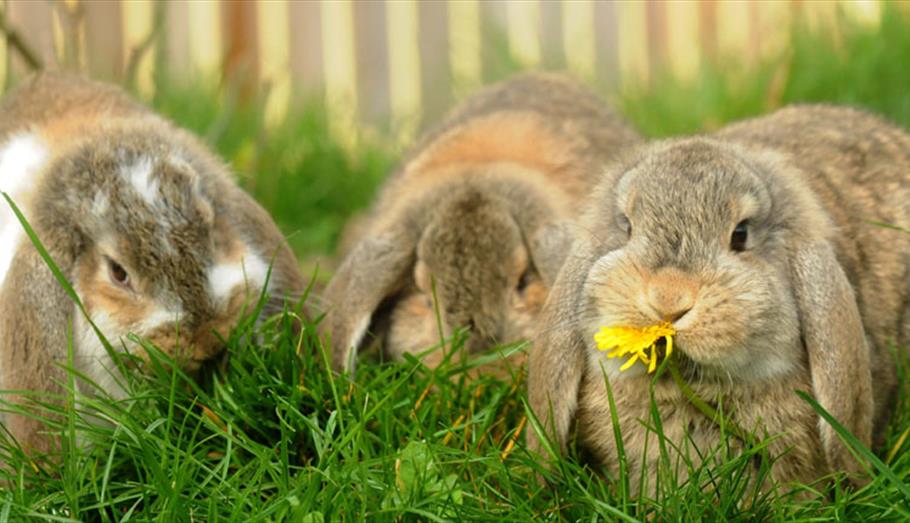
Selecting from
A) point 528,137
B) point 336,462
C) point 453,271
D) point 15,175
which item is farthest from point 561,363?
point 528,137

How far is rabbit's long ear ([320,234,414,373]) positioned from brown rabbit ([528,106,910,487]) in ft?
3.40

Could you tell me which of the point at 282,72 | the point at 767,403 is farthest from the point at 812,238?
the point at 282,72

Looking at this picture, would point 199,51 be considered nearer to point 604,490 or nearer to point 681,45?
point 681,45

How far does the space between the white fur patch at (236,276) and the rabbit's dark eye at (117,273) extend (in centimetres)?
27

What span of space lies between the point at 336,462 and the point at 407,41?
6.38m

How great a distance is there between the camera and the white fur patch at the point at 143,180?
4348 millimetres

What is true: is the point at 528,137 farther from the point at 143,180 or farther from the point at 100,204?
the point at 100,204

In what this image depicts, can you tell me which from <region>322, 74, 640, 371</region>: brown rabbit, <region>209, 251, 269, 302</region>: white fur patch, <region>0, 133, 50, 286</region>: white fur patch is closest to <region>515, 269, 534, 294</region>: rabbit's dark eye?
<region>322, 74, 640, 371</region>: brown rabbit

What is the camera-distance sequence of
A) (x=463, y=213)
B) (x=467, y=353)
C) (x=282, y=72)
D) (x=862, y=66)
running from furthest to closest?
(x=282, y=72)
(x=862, y=66)
(x=463, y=213)
(x=467, y=353)

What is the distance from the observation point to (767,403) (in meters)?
3.67

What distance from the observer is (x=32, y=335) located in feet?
13.8

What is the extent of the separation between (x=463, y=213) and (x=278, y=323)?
2.84 feet

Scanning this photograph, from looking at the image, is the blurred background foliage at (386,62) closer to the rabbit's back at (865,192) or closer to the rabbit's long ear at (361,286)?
the rabbit's long ear at (361,286)

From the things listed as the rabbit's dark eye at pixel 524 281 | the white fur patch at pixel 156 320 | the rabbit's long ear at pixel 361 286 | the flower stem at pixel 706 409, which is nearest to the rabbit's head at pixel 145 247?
the white fur patch at pixel 156 320
